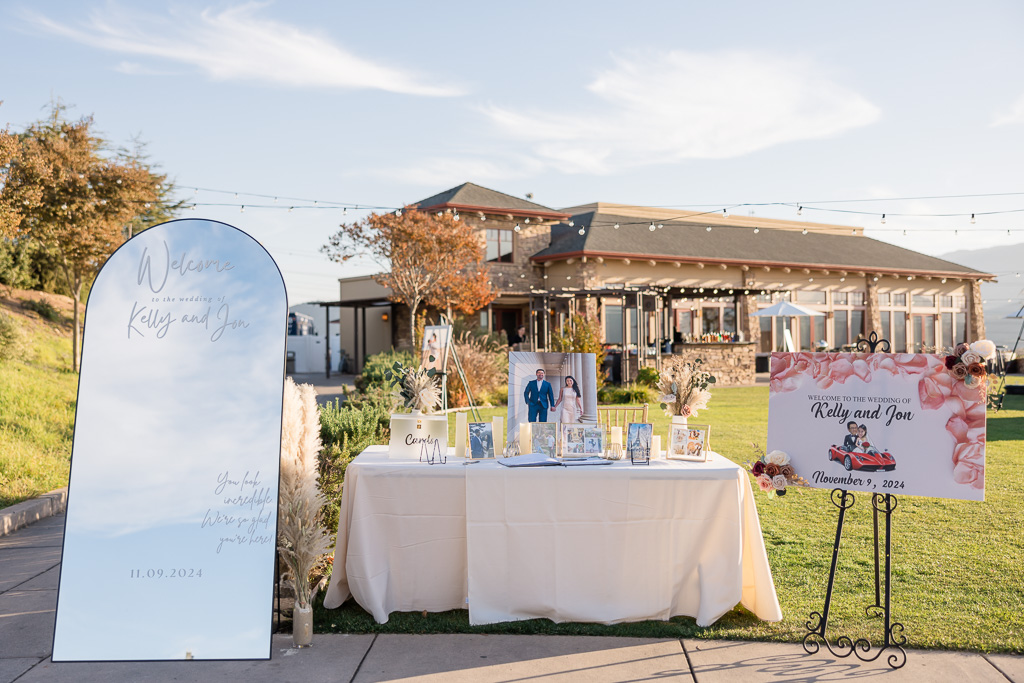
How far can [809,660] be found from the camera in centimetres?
369

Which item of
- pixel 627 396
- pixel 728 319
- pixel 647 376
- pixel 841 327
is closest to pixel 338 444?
pixel 627 396

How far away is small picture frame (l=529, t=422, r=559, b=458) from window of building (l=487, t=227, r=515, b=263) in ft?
62.5

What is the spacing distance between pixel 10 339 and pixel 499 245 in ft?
45.1

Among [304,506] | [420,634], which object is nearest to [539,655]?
[420,634]

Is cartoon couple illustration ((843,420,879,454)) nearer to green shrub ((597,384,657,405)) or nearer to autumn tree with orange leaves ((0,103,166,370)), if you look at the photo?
green shrub ((597,384,657,405))

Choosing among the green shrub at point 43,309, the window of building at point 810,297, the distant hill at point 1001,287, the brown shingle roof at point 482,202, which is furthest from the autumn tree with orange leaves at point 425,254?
the distant hill at point 1001,287

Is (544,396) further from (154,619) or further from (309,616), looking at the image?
(154,619)

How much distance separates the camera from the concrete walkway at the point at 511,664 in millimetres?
3492

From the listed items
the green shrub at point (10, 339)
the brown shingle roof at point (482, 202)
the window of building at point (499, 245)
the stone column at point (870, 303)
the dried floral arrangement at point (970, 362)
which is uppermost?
the brown shingle roof at point (482, 202)

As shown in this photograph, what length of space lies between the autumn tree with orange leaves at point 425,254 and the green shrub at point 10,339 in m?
8.65

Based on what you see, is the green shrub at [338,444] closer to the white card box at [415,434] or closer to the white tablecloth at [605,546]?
the white card box at [415,434]

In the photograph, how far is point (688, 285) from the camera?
80.2 ft

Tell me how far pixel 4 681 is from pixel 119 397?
1385mm

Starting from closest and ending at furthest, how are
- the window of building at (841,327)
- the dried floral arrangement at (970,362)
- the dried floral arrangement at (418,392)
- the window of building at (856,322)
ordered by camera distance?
the dried floral arrangement at (970,362)
the dried floral arrangement at (418,392)
the window of building at (841,327)
the window of building at (856,322)
